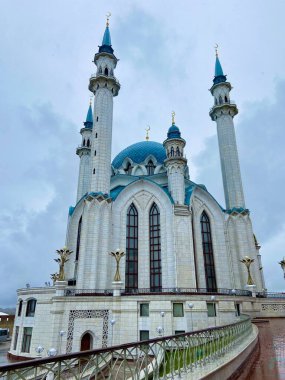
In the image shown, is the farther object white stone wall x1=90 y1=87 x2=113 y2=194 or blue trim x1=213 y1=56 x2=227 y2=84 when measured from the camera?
blue trim x1=213 y1=56 x2=227 y2=84

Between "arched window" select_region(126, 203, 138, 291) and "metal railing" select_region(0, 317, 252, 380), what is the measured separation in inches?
684

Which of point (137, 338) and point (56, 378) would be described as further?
point (137, 338)

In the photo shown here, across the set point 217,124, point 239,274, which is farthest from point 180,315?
point 217,124

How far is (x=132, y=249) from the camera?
27.2 metres

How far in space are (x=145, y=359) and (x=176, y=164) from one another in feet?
82.9

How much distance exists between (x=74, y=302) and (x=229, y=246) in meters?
17.8

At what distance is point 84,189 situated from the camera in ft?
115

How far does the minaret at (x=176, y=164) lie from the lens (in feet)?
93.1

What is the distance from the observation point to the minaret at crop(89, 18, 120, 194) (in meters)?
27.6

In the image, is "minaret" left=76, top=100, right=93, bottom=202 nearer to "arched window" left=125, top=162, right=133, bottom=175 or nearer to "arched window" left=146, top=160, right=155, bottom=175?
"arched window" left=125, top=162, right=133, bottom=175

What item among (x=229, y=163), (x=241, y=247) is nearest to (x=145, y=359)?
(x=241, y=247)

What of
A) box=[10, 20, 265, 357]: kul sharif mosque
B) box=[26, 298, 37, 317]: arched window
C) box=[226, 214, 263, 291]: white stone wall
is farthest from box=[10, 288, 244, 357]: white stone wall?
box=[226, 214, 263, 291]: white stone wall

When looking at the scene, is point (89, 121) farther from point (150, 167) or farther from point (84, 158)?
point (150, 167)

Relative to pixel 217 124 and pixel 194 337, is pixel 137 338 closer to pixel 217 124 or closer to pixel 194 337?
pixel 194 337
